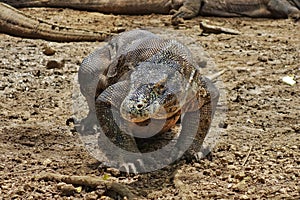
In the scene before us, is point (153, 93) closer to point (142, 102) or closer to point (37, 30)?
point (142, 102)

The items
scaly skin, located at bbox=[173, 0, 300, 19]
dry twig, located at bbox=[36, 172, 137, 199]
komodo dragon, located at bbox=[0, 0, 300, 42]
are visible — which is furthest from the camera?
scaly skin, located at bbox=[173, 0, 300, 19]

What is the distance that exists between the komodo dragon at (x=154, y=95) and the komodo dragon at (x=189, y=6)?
184 inches

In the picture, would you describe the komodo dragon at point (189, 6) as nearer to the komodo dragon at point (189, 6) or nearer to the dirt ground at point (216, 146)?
the komodo dragon at point (189, 6)

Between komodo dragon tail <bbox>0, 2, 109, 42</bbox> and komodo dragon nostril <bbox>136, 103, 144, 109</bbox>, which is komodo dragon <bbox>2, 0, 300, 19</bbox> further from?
komodo dragon nostril <bbox>136, 103, 144, 109</bbox>

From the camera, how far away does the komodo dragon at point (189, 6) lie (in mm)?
9359

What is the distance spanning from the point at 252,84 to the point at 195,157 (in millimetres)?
1929

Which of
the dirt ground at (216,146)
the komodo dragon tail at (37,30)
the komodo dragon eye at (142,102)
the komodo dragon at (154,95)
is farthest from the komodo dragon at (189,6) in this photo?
the komodo dragon eye at (142,102)

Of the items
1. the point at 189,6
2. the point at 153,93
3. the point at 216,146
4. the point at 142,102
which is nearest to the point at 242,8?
the point at 189,6

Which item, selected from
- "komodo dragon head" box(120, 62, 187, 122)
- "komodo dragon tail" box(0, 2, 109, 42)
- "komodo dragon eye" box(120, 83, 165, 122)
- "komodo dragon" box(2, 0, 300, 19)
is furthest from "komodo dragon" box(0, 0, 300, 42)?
"komodo dragon eye" box(120, 83, 165, 122)

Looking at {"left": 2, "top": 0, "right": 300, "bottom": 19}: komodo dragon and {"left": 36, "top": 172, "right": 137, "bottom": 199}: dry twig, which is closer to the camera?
{"left": 36, "top": 172, "right": 137, "bottom": 199}: dry twig

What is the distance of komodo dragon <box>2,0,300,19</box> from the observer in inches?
368

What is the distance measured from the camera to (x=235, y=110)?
17.0 ft

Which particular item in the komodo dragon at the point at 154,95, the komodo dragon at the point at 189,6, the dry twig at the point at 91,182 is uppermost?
the komodo dragon at the point at 154,95

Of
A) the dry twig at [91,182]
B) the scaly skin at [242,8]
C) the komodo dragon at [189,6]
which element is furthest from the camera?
the scaly skin at [242,8]
